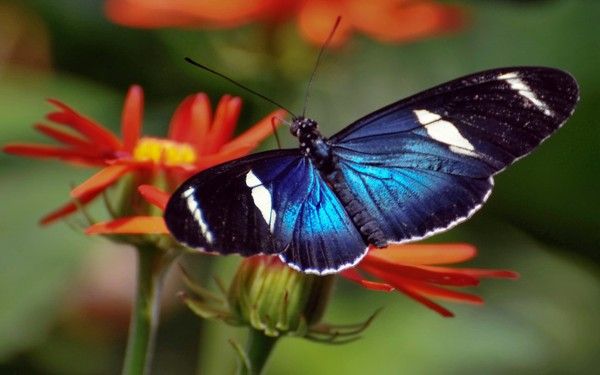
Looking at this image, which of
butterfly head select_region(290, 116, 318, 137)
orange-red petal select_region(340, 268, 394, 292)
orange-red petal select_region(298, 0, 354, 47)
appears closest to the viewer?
orange-red petal select_region(340, 268, 394, 292)

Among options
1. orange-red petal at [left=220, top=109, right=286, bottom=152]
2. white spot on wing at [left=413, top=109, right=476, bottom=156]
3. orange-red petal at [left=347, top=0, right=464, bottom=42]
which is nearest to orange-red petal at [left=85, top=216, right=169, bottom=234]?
orange-red petal at [left=220, top=109, right=286, bottom=152]

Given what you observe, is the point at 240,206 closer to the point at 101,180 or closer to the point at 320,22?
the point at 101,180

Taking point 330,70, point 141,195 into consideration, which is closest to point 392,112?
point 141,195

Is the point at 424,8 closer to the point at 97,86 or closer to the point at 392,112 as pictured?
the point at 97,86

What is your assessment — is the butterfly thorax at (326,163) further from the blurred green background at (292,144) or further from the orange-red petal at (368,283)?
the blurred green background at (292,144)

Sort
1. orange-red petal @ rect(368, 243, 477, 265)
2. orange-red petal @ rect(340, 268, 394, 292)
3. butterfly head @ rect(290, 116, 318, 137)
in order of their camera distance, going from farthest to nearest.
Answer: butterfly head @ rect(290, 116, 318, 137), orange-red petal @ rect(368, 243, 477, 265), orange-red petal @ rect(340, 268, 394, 292)

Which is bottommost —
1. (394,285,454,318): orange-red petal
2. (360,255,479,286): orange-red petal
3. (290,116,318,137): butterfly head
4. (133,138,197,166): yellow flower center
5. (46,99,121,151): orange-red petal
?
(394,285,454,318): orange-red petal

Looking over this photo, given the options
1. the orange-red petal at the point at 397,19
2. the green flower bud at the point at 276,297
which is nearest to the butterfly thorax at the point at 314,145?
the green flower bud at the point at 276,297

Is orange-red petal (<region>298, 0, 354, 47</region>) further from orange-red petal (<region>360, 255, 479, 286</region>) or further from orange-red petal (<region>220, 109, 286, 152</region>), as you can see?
orange-red petal (<region>360, 255, 479, 286</region>)
